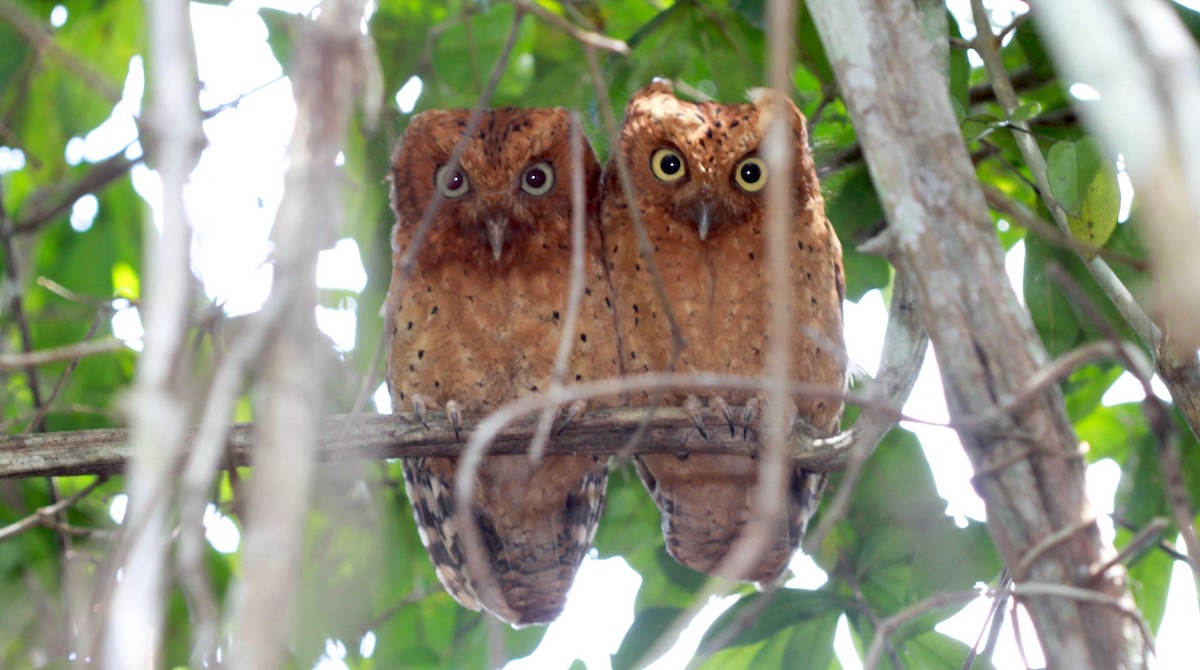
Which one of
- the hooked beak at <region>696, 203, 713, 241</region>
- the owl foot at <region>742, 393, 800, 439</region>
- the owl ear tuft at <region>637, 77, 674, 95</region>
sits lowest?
the owl foot at <region>742, 393, 800, 439</region>

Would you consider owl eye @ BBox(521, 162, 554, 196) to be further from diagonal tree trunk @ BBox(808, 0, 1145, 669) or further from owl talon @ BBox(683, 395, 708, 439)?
diagonal tree trunk @ BBox(808, 0, 1145, 669)

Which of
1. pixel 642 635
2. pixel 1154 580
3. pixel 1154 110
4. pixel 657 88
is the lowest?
pixel 1154 580

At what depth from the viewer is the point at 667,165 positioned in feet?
11.3

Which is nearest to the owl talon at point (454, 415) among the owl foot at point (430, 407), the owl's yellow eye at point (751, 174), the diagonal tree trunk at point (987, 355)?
the owl foot at point (430, 407)

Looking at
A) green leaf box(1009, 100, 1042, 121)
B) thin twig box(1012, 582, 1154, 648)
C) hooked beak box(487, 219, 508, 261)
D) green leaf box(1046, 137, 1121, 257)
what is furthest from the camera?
hooked beak box(487, 219, 508, 261)

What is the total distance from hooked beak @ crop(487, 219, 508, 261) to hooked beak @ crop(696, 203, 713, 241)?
54cm

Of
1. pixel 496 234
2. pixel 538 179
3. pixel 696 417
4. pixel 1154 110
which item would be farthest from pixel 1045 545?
pixel 538 179

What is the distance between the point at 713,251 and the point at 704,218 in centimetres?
14

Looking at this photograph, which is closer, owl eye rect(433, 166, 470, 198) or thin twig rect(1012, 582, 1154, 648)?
thin twig rect(1012, 582, 1154, 648)

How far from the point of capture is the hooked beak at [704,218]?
3320 mm

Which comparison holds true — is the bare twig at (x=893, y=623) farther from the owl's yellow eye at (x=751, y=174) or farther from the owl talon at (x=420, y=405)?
the owl's yellow eye at (x=751, y=174)

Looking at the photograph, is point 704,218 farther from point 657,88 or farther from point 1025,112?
point 1025,112

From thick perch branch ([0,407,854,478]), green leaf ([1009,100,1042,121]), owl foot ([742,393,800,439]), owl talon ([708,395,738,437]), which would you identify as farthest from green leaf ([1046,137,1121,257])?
owl talon ([708,395,738,437])

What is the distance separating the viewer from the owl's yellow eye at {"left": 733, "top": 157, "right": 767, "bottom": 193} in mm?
3367
